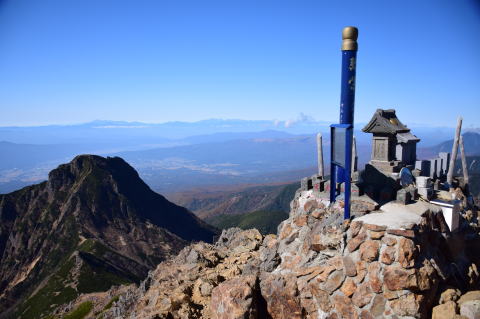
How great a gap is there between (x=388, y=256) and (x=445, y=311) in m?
3.18

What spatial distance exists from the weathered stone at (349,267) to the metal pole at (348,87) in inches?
89.0

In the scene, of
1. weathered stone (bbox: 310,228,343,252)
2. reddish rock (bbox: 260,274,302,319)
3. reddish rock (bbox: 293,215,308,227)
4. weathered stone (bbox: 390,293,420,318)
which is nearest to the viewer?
weathered stone (bbox: 390,293,420,318)

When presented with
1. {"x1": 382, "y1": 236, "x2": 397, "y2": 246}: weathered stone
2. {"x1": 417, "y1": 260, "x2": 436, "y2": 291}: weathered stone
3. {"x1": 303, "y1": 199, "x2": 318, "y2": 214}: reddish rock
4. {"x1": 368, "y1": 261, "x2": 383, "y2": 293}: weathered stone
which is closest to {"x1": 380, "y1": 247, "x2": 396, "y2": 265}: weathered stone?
{"x1": 382, "y1": 236, "x2": 397, "y2": 246}: weathered stone

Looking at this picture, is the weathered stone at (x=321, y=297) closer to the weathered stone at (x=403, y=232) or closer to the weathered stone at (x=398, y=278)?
the weathered stone at (x=398, y=278)

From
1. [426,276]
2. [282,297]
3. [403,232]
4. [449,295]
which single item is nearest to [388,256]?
[403,232]

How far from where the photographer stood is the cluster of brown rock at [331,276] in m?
14.1

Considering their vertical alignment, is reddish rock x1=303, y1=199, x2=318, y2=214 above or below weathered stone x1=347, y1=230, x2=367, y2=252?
above

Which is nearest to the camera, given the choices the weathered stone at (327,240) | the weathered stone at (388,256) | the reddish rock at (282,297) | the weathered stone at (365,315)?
the weathered stone at (365,315)

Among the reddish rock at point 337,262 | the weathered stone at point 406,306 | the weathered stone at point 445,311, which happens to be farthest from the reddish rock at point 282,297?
the weathered stone at point 445,311

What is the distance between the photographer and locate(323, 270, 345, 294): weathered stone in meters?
15.1

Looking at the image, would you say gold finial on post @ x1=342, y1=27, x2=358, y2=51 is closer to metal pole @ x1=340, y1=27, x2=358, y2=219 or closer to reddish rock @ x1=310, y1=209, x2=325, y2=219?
metal pole @ x1=340, y1=27, x2=358, y2=219

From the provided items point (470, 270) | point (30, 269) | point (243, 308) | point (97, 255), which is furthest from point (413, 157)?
point (30, 269)

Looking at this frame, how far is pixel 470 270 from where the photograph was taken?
17.2 m

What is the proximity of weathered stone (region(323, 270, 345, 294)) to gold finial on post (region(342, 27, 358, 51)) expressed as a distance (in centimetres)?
1076
